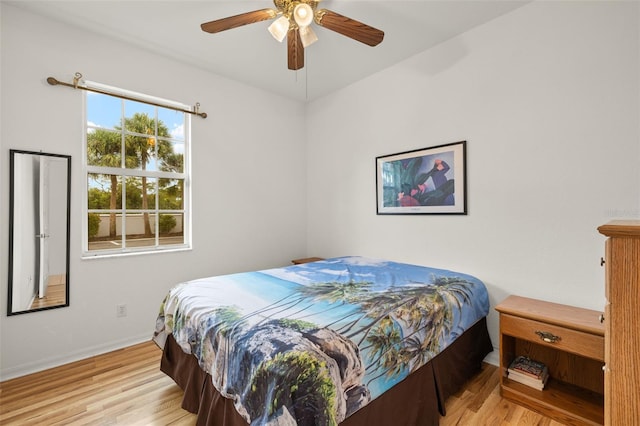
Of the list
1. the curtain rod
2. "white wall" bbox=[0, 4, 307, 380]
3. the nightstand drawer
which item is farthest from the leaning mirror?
the nightstand drawer

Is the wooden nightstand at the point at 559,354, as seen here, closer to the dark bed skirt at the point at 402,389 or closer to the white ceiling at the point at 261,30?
the dark bed skirt at the point at 402,389

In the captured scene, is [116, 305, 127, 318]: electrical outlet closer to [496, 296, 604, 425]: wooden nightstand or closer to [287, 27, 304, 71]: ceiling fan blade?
[287, 27, 304, 71]: ceiling fan blade

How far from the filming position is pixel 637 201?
1.78 m

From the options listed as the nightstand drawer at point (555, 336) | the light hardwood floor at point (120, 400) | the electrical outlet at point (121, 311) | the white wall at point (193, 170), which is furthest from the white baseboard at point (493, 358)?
the electrical outlet at point (121, 311)

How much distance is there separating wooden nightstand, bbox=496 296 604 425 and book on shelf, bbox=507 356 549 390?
0.11 ft

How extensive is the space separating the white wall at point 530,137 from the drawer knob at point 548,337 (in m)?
0.45

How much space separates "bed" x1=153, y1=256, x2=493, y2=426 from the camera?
112 cm

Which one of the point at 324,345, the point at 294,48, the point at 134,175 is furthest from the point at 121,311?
the point at 294,48

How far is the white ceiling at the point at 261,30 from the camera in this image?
2166mm

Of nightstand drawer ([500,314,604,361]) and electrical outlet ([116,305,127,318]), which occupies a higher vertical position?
nightstand drawer ([500,314,604,361])

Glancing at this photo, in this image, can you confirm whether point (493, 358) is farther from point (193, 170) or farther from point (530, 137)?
point (193, 170)

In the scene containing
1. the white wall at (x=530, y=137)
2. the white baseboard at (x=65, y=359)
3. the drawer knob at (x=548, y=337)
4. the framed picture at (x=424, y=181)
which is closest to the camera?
the drawer knob at (x=548, y=337)

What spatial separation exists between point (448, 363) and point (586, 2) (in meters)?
2.59

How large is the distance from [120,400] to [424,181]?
2917 millimetres
